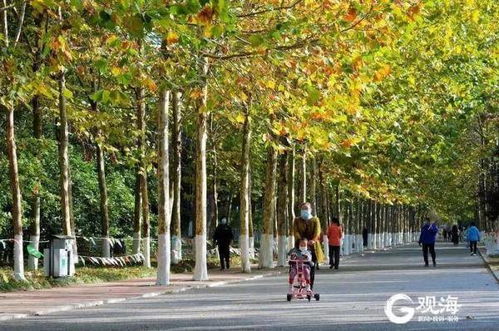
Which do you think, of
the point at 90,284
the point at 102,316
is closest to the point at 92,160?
the point at 90,284

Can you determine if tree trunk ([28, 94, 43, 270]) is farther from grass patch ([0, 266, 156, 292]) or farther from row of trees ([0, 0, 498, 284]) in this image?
grass patch ([0, 266, 156, 292])

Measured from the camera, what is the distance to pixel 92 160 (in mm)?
50562

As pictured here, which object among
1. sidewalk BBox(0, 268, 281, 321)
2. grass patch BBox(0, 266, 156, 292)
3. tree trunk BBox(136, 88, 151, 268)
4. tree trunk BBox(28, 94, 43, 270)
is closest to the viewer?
sidewalk BBox(0, 268, 281, 321)

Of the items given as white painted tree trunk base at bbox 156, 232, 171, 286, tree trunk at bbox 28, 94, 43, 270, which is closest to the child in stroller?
white painted tree trunk base at bbox 156, 232, 171, 286

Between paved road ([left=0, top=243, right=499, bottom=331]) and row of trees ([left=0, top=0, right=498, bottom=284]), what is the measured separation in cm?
328

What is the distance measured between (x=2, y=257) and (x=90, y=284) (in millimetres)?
18845

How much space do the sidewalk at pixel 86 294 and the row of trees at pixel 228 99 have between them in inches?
52.8

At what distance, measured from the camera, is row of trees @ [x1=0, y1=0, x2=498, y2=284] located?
56.9 feet

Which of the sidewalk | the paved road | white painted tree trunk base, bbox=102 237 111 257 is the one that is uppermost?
white painted tree trunk base, bbox=102 237 111 257

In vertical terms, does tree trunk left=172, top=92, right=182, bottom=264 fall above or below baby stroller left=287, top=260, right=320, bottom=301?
above

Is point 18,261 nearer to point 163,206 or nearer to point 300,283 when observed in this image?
point 163,206

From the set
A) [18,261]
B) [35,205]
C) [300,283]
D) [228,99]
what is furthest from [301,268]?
[35,205]

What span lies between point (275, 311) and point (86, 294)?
6.68 meters

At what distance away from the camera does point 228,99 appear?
21.4 m
